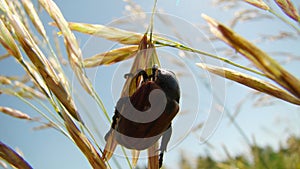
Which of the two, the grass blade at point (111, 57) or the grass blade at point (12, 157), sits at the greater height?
the grass blade at point (111, 57)

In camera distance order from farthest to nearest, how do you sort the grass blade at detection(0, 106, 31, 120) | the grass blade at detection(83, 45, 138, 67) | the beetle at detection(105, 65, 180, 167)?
the grass blade at detection(0, 106, 31, 120) → the grass blade at detection(83, 45, 138, 67) → the beetle at detection(105, 65, 180, 167)

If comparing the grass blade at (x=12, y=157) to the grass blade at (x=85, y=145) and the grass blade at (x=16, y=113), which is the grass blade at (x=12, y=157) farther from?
the grass blade at (x=16, y=113)

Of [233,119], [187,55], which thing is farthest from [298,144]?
[187,55]

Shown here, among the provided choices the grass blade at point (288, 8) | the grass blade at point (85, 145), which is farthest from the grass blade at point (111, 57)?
the grass blade at point (288, 8)

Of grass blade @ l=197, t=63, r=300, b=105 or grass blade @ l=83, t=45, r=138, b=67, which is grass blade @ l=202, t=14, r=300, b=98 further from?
grass blade @ l=83, t=45, r=138, b=67

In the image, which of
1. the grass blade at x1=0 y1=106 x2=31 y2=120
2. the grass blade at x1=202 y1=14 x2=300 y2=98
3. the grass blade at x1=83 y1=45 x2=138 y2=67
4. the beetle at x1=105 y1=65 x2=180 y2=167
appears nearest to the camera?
the grass blade at x1=202 y1=14 x2=300 y2=98

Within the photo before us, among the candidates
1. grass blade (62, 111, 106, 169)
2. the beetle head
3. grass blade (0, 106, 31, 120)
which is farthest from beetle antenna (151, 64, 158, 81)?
grass blade (0, 106, 31, 120)

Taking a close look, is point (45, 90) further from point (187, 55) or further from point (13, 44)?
point (187, 55)

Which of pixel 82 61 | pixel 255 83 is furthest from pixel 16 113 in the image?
pixel 255 83

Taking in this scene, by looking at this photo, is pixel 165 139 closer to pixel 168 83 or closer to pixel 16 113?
pixel 168 83
